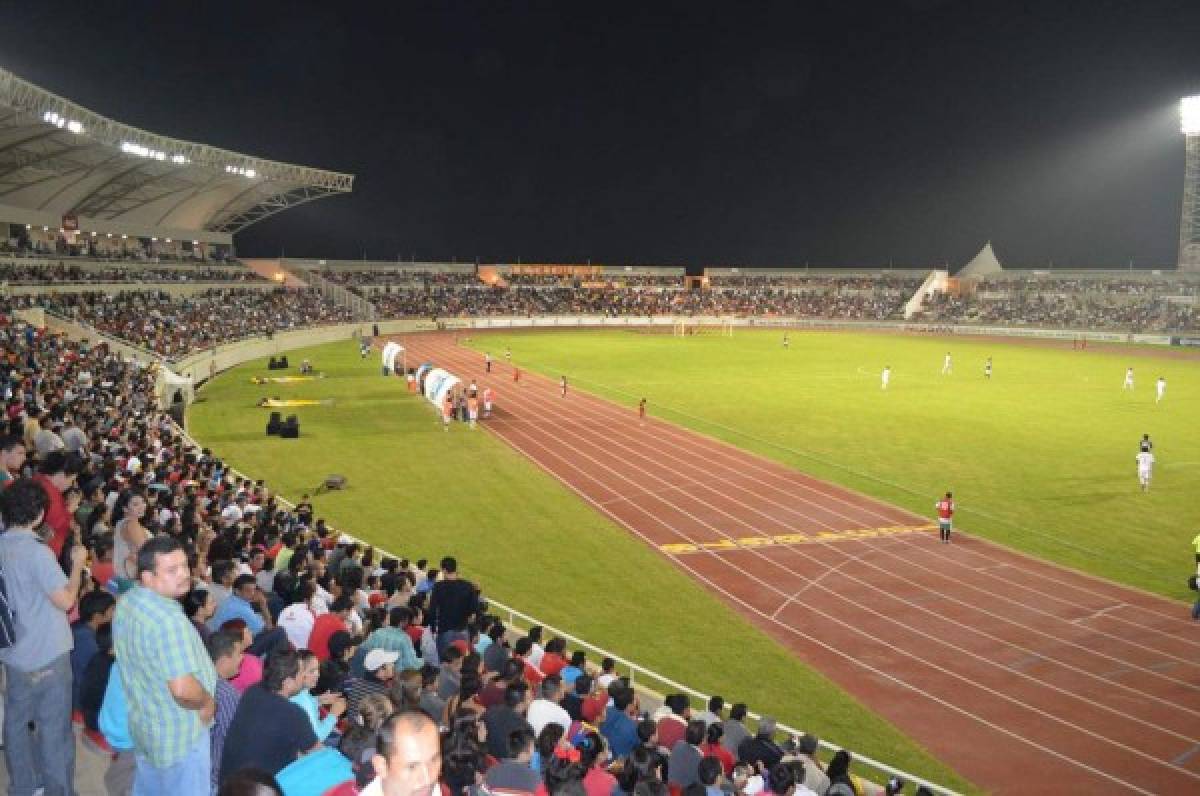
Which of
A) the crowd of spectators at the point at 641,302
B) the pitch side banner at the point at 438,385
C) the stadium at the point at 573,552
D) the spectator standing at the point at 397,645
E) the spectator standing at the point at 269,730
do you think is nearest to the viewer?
the spectator standing at the point at 269,730

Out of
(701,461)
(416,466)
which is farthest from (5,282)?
(701,461)

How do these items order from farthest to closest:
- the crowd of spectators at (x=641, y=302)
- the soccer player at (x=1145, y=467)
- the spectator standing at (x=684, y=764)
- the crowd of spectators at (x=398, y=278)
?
the crowd of spectators at (x=641, y=302)
the crowd of spectators at (x=398, y=278)
the soccer player at (x=1145, y=467)
the spectator standing at (x=684, y=764)

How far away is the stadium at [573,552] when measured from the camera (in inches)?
221

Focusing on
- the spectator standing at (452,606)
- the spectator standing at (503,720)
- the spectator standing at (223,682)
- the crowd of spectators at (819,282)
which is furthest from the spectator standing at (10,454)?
the crowd of spectators at (819,282)

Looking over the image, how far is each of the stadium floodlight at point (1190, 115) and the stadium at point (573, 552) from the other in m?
24.1

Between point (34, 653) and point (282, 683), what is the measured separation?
162cm

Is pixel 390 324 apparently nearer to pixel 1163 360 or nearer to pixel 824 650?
pixel 1163 360

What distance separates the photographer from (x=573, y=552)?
18.0 meters

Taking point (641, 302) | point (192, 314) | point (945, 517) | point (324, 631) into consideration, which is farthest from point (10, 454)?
point (641, 302)

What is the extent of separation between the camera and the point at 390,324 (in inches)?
2990

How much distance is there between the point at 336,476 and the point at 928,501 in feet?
50.4

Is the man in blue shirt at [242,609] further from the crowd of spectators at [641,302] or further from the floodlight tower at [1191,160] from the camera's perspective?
the crowd of spectators at [641,302]

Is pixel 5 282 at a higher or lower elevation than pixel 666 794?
higher

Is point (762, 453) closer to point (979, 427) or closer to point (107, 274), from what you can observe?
point (979, 427)
